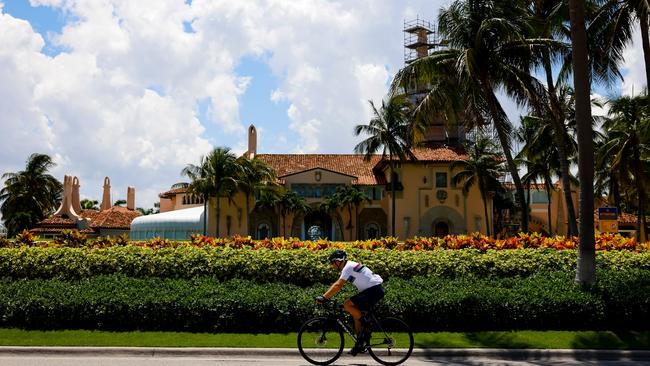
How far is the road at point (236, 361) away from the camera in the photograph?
33.0ft

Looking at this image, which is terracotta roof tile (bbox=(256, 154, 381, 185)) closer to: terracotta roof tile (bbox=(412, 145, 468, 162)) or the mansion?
the mansion

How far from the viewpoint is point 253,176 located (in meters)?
51.4

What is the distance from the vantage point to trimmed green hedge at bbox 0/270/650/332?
12.0m

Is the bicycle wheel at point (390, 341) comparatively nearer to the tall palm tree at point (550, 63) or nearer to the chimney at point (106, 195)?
the tall palm tree at point (550, 63)

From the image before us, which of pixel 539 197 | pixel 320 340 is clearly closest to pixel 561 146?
pixel 320 340

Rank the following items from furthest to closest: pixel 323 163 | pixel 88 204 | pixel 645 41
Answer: pixel 88 204, pixel 323 163, pixel 645 41

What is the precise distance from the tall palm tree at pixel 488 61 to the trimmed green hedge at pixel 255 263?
9.11m

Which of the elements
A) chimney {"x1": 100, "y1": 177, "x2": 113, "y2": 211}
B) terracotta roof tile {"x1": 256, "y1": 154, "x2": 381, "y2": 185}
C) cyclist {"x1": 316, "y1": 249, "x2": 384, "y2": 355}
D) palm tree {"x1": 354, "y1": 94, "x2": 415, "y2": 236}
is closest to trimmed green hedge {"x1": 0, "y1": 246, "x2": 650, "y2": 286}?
cyclist {"x1": 316, "y1": 249, "x2": 384, "y2": 355}

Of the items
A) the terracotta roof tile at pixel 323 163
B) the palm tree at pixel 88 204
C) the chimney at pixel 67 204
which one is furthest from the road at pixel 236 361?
the palm tree at pixel 88 204

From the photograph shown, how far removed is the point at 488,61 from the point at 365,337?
1696cm

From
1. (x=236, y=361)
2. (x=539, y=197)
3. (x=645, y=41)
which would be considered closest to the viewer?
(x=236, y=361)

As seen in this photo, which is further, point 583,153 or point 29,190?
point 29,190

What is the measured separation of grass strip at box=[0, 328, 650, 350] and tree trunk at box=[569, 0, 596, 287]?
158 centimetres

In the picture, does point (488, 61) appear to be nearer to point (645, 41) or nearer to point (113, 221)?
point (645, 41)
